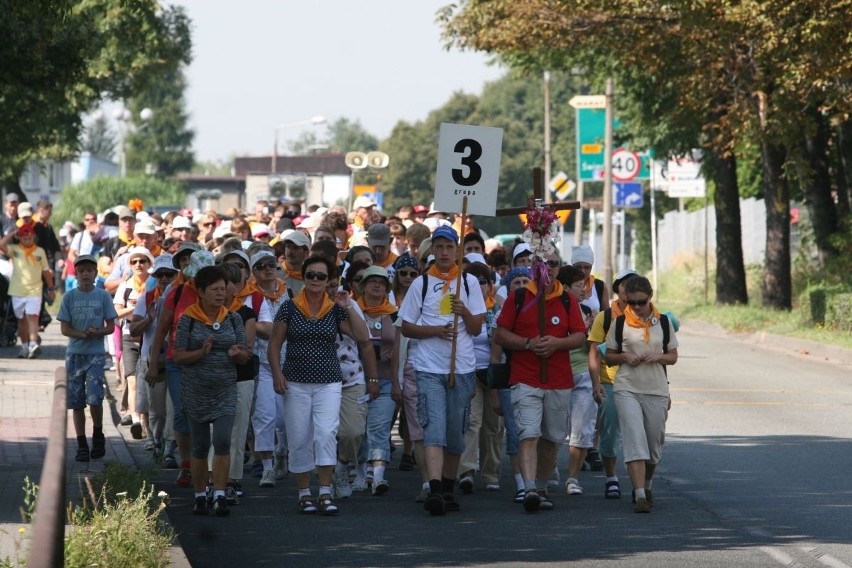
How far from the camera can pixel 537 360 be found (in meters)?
11.3

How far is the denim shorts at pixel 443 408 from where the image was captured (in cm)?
1130

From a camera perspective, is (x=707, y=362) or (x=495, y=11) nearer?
(x=707, y=362)

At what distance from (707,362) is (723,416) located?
7.72 meters

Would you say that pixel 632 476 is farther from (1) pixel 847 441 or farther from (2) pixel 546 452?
(1) pixel 847 441

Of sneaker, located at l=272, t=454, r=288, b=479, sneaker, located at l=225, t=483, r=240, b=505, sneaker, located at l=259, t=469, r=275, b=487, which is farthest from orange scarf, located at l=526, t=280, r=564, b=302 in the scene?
sneaker, located at l=272, t=454, r=288, b=479

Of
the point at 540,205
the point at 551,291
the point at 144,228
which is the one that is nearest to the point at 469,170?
the point at 540,205

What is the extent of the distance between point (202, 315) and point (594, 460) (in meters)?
4.11

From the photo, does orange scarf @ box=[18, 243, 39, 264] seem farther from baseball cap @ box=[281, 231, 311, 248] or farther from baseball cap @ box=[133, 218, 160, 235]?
baseball cap @ box=[281, 231, 311, 248]

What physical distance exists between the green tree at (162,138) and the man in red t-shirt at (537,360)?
13252 cm

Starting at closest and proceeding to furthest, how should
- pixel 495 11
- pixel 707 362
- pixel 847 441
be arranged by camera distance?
pixel 847 441 < pixel 707 362 < pixel 495 11

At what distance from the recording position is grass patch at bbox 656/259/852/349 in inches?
1128

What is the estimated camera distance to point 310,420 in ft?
36.9

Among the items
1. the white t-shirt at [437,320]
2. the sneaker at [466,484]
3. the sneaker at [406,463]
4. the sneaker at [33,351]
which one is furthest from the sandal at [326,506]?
the sneaker at [33,351]

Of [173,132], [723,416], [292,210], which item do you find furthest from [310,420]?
[173,132]
